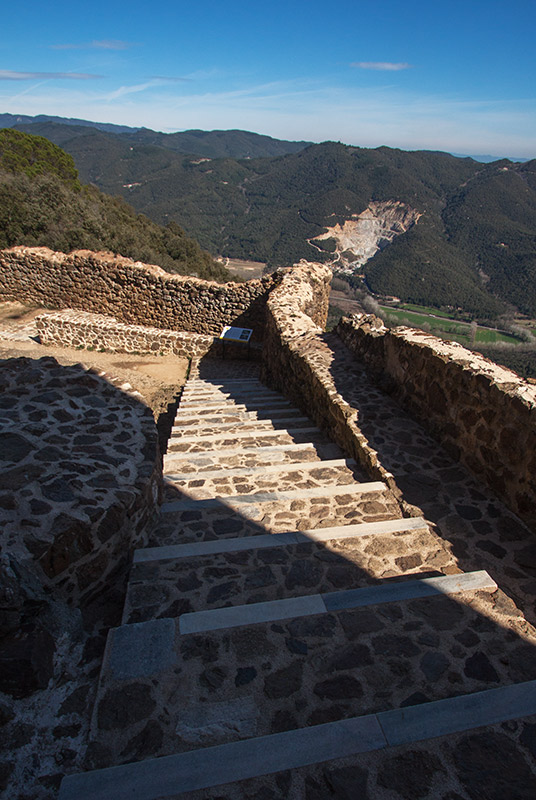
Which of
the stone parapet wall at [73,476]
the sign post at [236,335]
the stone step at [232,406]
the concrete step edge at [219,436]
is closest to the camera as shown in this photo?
the stone parapet wall at [73,476]

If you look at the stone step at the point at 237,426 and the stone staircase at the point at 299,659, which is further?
the stone step at the point at 237,426

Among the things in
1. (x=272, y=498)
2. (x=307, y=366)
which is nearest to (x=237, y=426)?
(x=307, y=366)

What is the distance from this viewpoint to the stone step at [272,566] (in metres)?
2.69

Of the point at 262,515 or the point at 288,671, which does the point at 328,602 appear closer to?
the point at 288,671

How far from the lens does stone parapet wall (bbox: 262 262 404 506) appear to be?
4832 millimetres

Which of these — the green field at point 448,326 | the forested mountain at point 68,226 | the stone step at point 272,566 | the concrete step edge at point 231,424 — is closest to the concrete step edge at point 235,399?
the concrete step edge at point 231,424

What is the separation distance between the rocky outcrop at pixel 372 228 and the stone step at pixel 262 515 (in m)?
89.8

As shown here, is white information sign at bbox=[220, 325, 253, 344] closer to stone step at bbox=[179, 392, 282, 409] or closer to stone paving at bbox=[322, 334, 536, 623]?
stone step at bbox=[179, 392, 282, 409]

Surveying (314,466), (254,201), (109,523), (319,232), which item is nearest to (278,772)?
(109,523)

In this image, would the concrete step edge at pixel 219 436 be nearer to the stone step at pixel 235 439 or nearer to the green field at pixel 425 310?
the stone step at pixel 235 439

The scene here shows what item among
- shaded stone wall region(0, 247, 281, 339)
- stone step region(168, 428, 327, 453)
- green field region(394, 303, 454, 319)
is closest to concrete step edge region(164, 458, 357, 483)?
stone step region(168, 428, 327, 453)

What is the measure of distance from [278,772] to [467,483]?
3.03m

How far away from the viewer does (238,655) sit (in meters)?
2.22

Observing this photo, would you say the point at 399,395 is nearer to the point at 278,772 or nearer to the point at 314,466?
the point at 314,466
